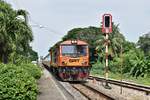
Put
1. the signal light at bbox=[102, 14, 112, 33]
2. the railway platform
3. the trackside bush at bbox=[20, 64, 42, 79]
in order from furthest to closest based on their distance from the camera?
the signal light at bbox=[102, 14, 112, 33] < the trackside bush at bbox=[20, 64, 42, 79] < the railway platform

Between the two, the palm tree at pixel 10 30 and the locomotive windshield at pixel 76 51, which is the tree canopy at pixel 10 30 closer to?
the palm tree at pixel 10 30

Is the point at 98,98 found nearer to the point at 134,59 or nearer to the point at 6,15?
the point at 6,15

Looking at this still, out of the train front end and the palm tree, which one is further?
the train front end

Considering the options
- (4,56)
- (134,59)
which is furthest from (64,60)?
(134,59)

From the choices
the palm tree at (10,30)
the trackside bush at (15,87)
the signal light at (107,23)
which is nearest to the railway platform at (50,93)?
the palm tree at (10,30)

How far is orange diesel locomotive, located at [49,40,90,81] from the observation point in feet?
112

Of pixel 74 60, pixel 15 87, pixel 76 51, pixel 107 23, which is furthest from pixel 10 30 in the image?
pixel 15 87

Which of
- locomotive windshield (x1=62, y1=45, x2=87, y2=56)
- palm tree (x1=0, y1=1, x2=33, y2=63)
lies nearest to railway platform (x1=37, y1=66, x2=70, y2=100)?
palm tree (x1=0, y1=1, x2=33, y2=63)

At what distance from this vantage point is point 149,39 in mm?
113938

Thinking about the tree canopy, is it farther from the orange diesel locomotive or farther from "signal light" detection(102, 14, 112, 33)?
"signal light" detection(102, 14, 112, 33)

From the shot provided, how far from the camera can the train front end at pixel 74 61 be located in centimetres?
3400

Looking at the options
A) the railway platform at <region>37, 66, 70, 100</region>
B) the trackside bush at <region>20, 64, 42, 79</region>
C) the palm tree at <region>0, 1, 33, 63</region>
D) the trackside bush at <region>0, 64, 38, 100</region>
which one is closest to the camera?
the trackside bush at <region>0, 64, 38, 100</region>

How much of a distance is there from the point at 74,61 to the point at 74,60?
8 cm

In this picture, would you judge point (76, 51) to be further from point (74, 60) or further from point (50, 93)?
point (50, 93)
